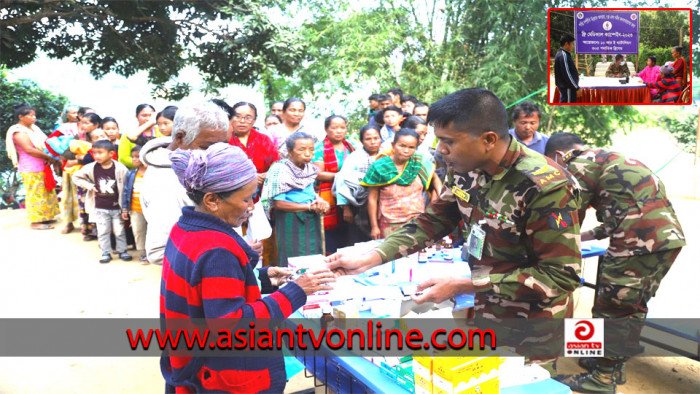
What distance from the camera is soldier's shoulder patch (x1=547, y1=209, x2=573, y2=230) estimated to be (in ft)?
5.97

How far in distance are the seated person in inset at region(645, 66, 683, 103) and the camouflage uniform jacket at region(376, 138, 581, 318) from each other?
217 inches

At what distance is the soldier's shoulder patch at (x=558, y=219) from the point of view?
1820mm

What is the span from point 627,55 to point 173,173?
5.82 meters

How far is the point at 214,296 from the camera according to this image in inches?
60.8

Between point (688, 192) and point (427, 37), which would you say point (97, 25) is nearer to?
point (427, 37)

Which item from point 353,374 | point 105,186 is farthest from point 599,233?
point 105,186

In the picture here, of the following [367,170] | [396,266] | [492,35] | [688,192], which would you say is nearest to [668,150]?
[688,192]

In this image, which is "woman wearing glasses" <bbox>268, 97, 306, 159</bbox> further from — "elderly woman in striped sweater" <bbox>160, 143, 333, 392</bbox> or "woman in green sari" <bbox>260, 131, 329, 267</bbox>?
"elderly woman in striped sweater" <bbox>160, 143, 333, 392</bbox>

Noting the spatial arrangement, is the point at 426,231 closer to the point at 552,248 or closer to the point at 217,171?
the point at 552,248

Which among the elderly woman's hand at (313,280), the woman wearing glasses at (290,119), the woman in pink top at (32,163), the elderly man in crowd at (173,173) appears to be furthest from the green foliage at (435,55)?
the elderly woman's hand at (313,280)

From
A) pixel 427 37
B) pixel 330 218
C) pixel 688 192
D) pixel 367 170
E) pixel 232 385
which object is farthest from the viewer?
pixel 427 37

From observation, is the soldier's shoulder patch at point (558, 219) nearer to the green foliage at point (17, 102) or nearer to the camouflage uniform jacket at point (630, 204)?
the camouflage uniform jacket at point (630, 204)

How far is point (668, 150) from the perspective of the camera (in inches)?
559

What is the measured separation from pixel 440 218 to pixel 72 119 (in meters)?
7.81
